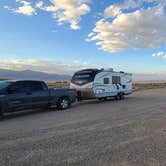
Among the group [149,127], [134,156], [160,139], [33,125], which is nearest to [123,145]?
[134,156]

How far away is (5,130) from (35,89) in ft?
14.7

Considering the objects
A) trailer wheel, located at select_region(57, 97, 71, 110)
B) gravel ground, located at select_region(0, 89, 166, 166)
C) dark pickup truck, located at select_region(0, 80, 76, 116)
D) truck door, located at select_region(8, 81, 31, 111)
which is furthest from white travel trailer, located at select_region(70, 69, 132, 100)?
gravel ground, located at select_region(0, 89, 166, 166)

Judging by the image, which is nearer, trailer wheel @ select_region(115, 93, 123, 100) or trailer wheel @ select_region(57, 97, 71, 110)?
trailer wheel @ select_region(57, 97, 71, 110)

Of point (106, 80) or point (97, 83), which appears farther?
point (106, 80)

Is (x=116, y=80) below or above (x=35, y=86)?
above

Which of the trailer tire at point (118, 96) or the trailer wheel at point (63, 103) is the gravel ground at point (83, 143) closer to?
the trailer wheel at point (63, 103)

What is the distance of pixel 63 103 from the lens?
13.9 meters

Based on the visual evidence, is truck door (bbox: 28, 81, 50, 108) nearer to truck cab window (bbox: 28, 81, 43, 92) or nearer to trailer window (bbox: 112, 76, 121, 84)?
truck cab window (bbox: 28, 81, 43, 92)

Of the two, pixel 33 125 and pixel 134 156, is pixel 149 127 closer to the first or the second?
pixel 134 156

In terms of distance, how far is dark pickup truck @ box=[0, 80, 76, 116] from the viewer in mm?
10953

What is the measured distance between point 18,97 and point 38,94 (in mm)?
1367

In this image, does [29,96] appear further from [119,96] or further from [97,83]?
[119,96]

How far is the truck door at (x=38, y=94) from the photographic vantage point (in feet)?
40.1

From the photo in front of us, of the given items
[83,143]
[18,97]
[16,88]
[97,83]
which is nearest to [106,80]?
[97,83]
